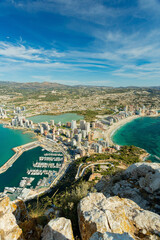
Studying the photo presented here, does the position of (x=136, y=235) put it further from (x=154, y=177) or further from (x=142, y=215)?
(x=154, y=177)

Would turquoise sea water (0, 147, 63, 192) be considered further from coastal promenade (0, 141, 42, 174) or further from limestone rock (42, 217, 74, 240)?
limestone rock (42, 217, 74, 240)

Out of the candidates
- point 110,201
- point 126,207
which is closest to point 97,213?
point 110,201

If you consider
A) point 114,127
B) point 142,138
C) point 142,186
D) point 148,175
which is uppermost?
point 148,175

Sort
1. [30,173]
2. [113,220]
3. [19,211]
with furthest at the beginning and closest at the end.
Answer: [30,173] → [19,211] → [113,220]

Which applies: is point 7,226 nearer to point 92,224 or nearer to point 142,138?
point 92,224

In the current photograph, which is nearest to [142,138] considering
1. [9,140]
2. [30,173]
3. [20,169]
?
[30,173]

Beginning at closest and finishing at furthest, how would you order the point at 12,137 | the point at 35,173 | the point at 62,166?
the point at 35,173 < the point at 62,166 < the point at 12,137
